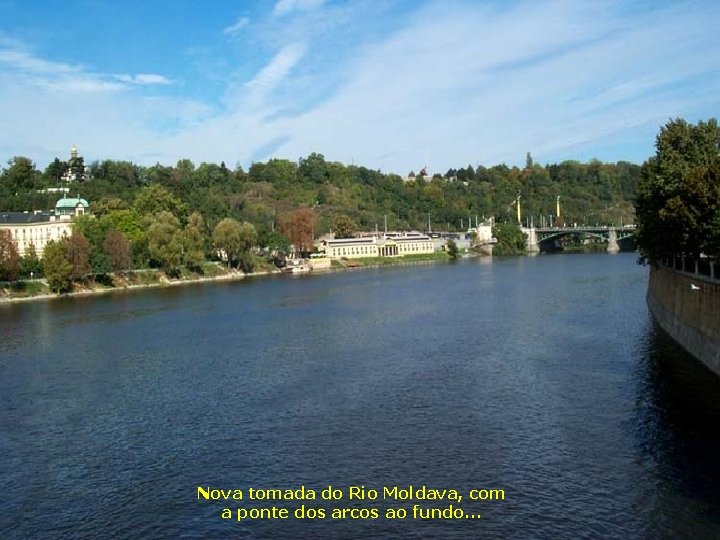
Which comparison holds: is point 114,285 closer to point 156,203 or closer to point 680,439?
point 156,203

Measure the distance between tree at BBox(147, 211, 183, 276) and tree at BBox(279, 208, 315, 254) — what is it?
104ft

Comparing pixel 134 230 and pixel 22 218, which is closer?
pixel 134 230

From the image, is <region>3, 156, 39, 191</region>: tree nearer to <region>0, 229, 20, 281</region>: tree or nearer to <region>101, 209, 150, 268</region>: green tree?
<region>101, 209, 150, 268</region>: green tree

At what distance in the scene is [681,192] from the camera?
98.1 feet

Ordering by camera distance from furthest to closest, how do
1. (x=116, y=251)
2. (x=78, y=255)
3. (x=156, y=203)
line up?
1. (x=156, y=203)
2. (x=116, y=251)
3. (x=78, y=255)

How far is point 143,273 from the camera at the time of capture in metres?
75.5

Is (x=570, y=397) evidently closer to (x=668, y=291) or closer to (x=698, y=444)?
(x=698, y=444)

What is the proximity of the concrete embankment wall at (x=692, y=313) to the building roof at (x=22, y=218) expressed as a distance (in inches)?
2934

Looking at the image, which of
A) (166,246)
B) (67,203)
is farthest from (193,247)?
(67,203)

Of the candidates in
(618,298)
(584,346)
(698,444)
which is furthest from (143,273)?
(698,444)

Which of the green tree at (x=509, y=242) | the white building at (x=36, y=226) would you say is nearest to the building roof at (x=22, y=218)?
the white building at (x=36, y=226)

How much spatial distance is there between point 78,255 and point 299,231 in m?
46.6

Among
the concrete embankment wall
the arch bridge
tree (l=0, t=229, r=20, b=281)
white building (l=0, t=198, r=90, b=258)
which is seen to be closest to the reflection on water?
the concrete embankment wall

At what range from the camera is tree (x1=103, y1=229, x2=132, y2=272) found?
231 feet
